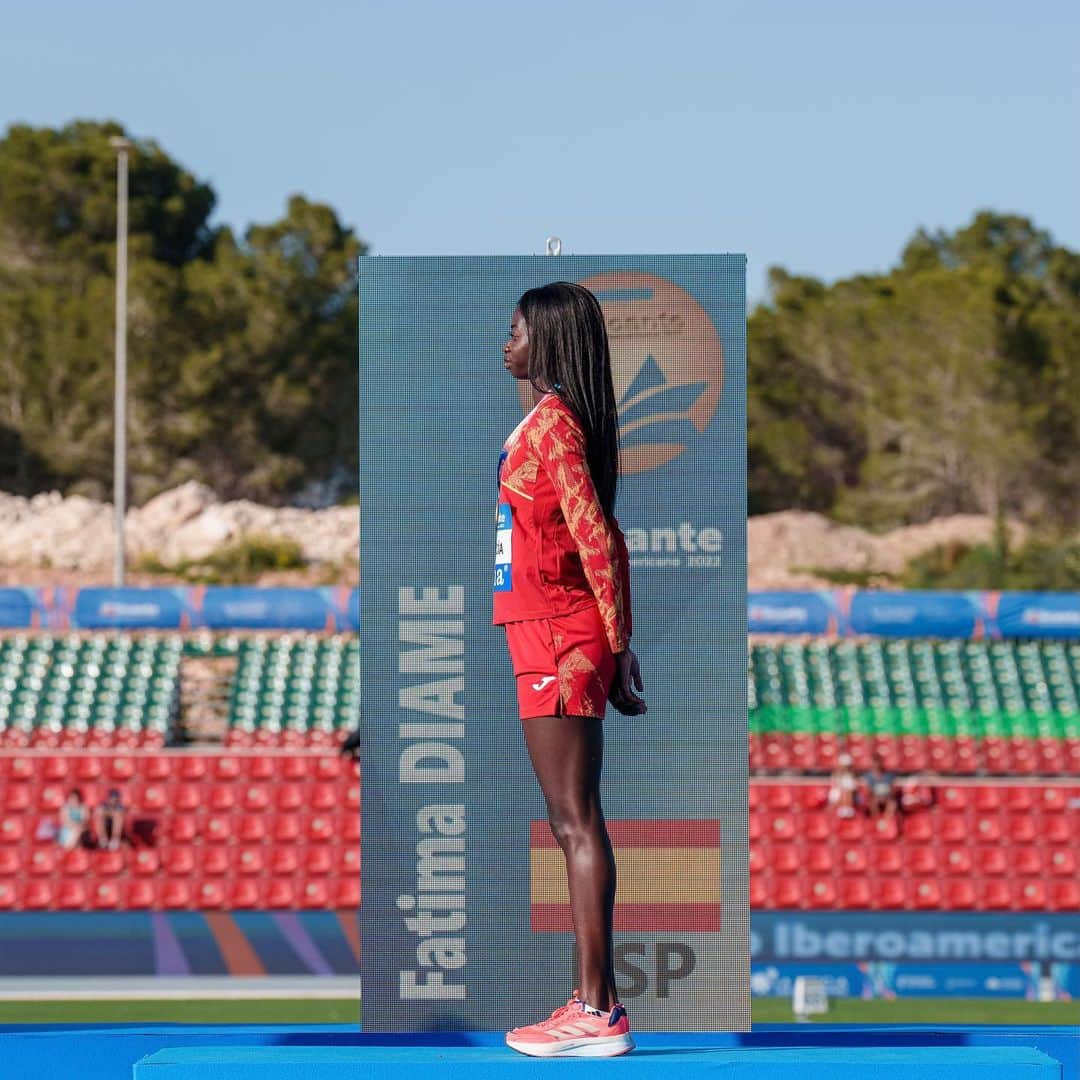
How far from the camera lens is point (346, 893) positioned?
523 inches

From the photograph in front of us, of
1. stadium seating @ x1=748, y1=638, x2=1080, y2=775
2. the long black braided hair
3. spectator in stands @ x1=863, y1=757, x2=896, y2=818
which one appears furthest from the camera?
stadium seating @ x1=748, y1=638, x2=1080, y2=775

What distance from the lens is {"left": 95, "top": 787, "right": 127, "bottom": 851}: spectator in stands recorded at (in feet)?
43.8

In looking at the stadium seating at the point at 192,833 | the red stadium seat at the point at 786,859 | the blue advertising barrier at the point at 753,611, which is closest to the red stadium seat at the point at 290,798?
the stadium seating at the point at 192,833

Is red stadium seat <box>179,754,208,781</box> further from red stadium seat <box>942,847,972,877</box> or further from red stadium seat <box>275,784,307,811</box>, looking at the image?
red stadium seat <box>942,847,972,877</box>

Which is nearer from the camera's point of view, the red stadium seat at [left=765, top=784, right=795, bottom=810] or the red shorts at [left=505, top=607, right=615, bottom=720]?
the red shorts at [left=505, top=607, right=615, bottom=720]

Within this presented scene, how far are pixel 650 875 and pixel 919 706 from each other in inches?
546

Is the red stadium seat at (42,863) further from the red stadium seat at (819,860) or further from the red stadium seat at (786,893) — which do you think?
the red stadium seat at (819,860)

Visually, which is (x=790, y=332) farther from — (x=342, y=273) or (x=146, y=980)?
(x=146, y=980)

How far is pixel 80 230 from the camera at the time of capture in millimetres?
38219

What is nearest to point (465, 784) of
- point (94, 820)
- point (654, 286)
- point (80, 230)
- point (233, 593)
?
point (654, 286)

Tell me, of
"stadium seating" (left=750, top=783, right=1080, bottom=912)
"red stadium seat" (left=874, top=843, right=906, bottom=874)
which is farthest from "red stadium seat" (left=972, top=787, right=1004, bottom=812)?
"red stadium seat" (left=874, top=843, right=906, bottom=874)

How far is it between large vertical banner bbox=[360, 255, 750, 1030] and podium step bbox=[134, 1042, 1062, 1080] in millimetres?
1292

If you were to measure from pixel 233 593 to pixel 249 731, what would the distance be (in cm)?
274

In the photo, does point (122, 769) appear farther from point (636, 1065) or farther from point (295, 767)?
point (636, 1065)
